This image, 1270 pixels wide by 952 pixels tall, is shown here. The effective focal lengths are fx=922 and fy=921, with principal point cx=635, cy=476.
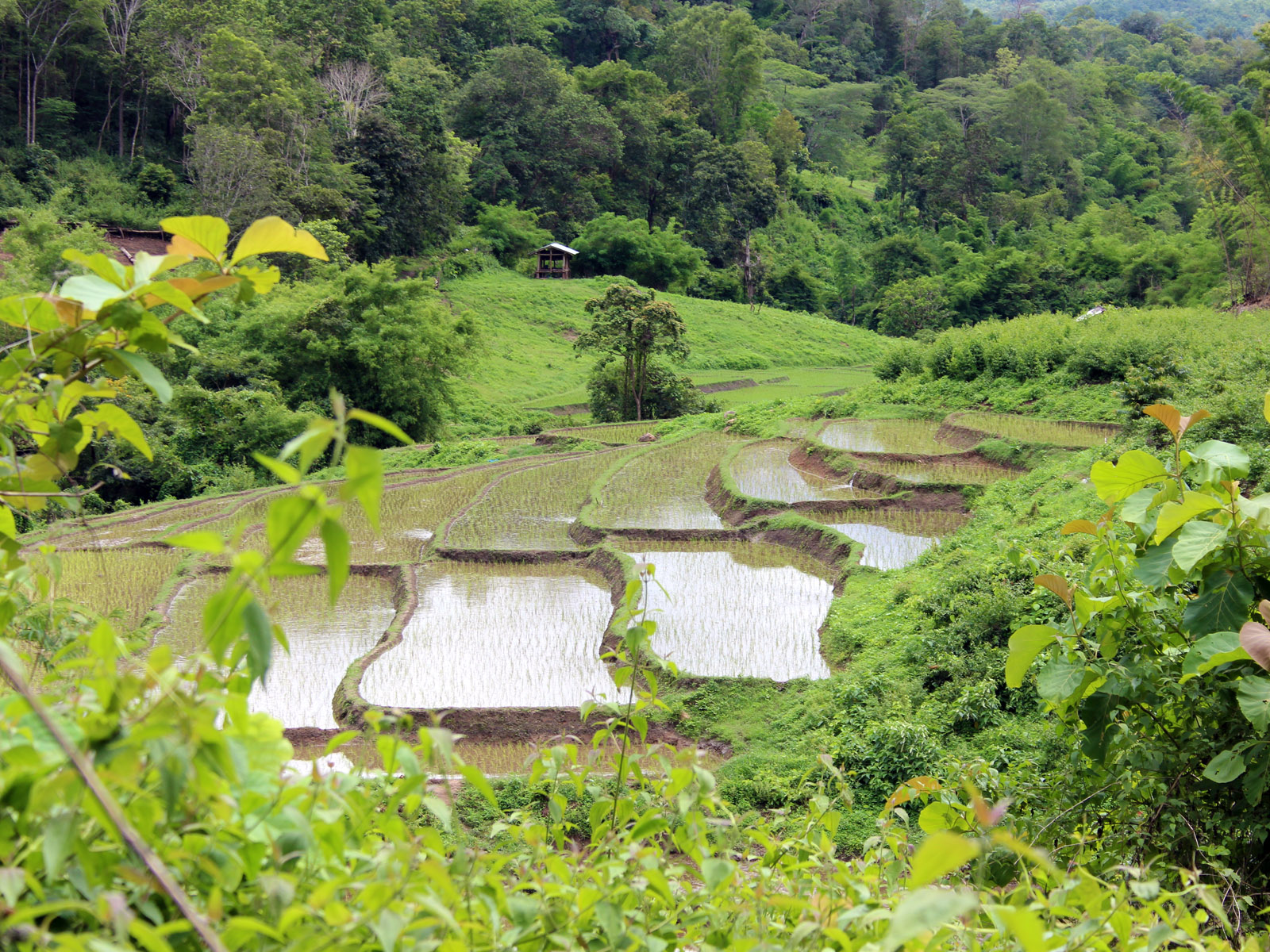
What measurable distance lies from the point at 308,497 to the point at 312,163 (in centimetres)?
2810

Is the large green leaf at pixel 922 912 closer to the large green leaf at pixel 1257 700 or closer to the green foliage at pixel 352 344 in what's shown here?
the large green leaf at pixel 1257 700

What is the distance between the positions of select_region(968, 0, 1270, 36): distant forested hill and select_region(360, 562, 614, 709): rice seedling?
108 m

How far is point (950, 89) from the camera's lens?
53469 millimetres

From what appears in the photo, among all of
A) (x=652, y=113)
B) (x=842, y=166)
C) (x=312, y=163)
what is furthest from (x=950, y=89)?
(x=312, y=163)

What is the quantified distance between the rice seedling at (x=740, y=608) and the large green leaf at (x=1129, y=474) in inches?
192

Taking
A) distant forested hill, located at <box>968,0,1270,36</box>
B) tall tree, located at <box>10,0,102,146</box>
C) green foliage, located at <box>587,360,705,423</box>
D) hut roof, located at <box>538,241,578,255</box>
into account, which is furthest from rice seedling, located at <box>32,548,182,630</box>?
distant forested hill, located at <box>968,0,1270,36</box>

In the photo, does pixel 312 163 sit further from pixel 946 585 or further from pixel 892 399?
pixel 946 585

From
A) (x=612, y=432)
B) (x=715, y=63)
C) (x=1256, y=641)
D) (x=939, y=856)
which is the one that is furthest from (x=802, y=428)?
(x=715, y=63)

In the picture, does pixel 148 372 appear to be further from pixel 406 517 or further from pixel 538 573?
pixel 406 517

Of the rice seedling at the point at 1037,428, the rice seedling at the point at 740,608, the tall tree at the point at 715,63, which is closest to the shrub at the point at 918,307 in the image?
the tall tree at the point at 715,63

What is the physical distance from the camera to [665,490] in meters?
13.5

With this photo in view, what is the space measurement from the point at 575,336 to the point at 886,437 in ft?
50.6

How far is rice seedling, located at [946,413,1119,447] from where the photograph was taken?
13672 mm

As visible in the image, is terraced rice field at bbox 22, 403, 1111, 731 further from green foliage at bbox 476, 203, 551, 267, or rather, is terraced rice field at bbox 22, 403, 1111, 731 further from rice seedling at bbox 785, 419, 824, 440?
green foliage at bbox 476, 203, 551, 267
